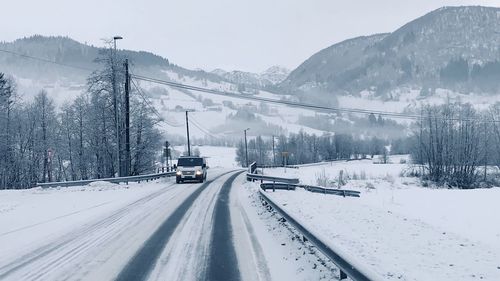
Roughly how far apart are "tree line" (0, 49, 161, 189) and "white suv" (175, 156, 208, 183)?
25.3ft

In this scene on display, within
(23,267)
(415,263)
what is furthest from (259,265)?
(23,267)

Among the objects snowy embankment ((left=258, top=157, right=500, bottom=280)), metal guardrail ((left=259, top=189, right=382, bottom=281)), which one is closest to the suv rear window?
snowy embankment ((left=258, top=157, right=500, bottom=280))

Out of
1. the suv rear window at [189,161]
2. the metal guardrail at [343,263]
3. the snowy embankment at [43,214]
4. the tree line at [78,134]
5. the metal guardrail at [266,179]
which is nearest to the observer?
the metal guardrail at [343,263]

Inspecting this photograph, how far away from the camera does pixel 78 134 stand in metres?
55.9

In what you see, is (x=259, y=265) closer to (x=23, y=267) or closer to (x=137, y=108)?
(x=23, y=267)

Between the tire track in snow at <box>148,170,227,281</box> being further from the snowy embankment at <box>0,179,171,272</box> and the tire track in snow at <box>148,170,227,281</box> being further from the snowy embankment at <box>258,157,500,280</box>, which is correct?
the snowy embankment at <box>0,179,171,272</box>

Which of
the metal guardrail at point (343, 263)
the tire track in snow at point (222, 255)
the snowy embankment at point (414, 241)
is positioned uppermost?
the metal guardrail at point (343, 263)

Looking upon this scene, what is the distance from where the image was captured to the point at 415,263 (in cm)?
811

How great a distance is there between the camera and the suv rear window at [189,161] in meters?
34.2

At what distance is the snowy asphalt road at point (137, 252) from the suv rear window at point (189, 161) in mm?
19608

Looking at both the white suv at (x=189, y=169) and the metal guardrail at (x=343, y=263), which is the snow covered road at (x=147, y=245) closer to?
the metal guardrail at (x=343, y=263)

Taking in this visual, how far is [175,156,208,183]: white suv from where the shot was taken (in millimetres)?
33344

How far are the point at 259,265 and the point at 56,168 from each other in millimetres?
59390

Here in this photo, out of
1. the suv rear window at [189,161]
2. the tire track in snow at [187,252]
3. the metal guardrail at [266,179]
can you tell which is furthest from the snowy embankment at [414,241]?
the suv rear window at [189,161]
